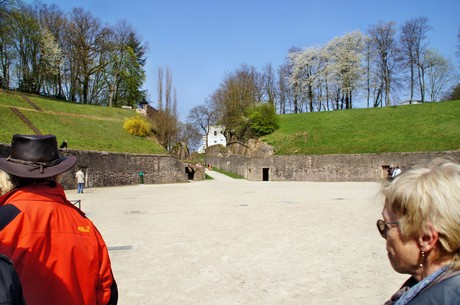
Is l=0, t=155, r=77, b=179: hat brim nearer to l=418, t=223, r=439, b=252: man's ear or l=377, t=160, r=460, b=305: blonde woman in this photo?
l=377, t=160, r=460, b=305: blonde woman

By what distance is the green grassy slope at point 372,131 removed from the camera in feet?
127

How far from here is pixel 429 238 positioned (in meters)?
1.57

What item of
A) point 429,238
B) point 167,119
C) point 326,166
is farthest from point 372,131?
point 429,238

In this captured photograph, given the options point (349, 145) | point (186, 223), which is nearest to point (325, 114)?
point (349, 145)

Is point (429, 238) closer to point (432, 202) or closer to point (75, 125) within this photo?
point (432, 202)

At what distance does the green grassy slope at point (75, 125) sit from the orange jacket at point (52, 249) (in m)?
28.4

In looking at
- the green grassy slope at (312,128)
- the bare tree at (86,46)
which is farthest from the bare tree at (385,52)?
the bare tree at (86,46)

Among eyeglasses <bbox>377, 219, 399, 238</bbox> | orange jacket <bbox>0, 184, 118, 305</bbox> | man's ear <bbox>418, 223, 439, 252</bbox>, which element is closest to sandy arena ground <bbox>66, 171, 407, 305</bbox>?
eyeglasses <bbox>377, 219, 399, 238</bbox>

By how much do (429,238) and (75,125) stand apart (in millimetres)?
39351

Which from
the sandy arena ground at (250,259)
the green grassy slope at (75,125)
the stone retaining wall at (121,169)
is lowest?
the sandy arena ground at (250,259)

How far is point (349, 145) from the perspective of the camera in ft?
138

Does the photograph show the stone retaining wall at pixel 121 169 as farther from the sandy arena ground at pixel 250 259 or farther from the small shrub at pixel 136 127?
the sandy arena ground at pixel 250 259

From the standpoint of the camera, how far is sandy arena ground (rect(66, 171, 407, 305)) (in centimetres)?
498

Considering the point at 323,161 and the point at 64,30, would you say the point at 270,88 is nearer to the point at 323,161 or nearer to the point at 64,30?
the point at 323,161
